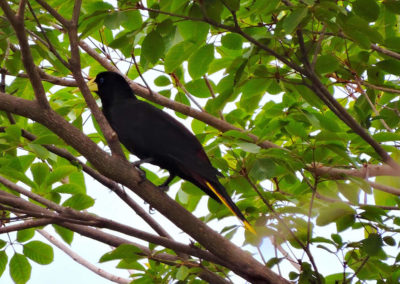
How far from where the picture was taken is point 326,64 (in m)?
2.38

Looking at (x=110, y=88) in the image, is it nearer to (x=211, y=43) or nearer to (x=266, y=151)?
(x=211, y=43)

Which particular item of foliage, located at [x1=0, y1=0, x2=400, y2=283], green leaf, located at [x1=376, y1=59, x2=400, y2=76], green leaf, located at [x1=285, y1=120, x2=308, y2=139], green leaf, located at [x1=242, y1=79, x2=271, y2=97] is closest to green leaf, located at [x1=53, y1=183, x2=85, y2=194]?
foliage, located at [x1=0, y1=0, x2=400, y2=283]

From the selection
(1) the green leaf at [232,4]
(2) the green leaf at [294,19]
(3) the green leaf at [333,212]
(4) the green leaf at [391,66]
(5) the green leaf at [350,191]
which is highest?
(4) the green leaf at [391,66]

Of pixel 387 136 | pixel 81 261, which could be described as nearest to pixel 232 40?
pixel 387 136

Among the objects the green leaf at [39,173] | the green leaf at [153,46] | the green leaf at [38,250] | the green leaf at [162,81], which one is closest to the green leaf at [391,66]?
the green leaf at [153,46]

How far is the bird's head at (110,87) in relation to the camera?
3.42 m

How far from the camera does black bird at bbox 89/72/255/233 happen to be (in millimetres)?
2793

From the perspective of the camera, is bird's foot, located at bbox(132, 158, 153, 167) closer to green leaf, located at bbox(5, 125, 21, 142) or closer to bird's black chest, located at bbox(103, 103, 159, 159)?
bird's black chest, located at bbox(103, 103, 159, 159)

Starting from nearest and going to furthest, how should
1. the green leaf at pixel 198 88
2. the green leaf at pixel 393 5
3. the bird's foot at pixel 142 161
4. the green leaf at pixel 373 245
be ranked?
the green leaf at pixel 393 5, the green leaf at pixel 373 245, the bird's foot at pixel 142 161, the green leaf at pixel 198 88

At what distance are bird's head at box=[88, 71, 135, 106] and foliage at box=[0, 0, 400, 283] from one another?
397 millimetres

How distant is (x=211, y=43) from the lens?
8.54ft

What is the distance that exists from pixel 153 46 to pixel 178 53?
0.89 ft

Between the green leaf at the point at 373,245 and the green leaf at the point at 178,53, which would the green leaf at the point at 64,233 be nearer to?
the green leaf at the point at 178,53

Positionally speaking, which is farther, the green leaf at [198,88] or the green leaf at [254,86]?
the green leaf at [198,88]
